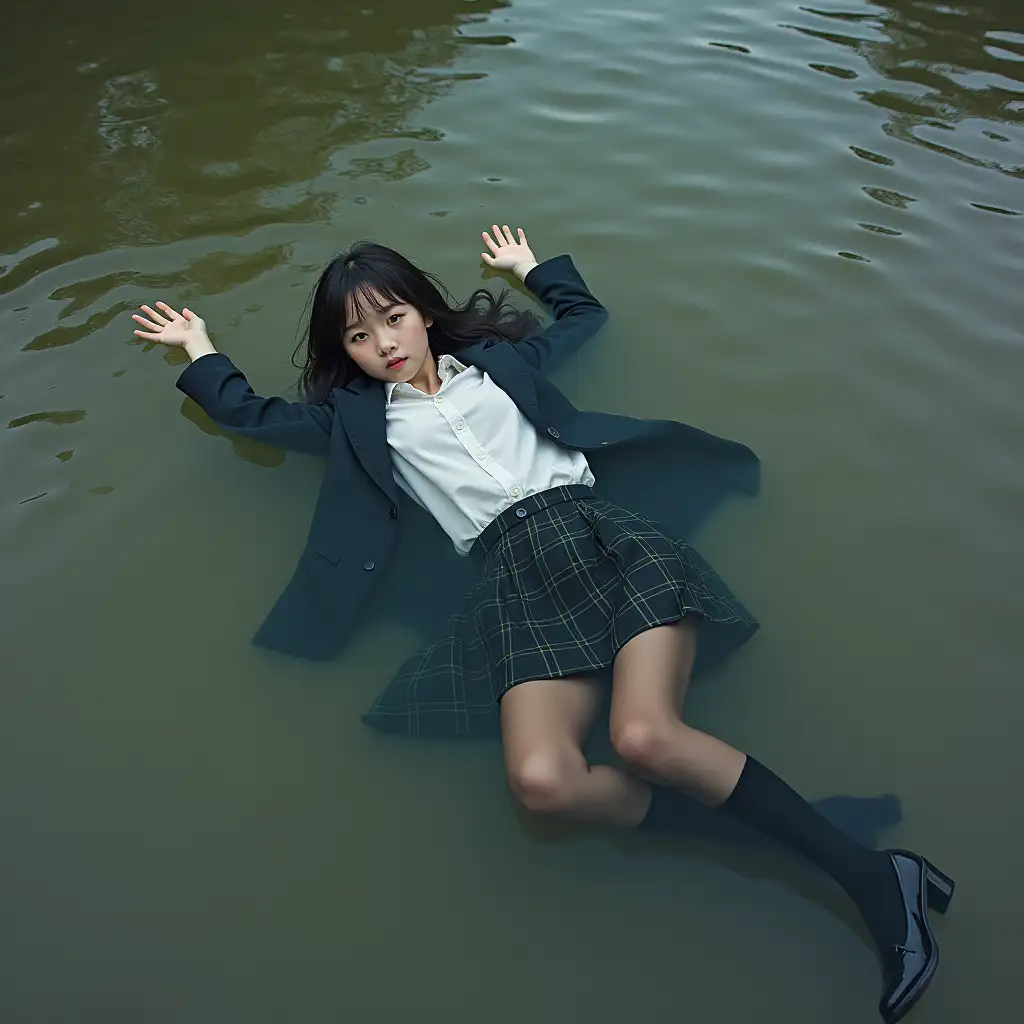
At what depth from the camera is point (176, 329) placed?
11.2 feet

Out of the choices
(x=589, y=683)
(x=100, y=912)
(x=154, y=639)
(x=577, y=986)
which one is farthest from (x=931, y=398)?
(x=100, y=912)

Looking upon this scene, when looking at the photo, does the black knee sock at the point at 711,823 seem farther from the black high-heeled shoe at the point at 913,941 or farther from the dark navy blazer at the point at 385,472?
the dark navy blazer at the point at 385,472

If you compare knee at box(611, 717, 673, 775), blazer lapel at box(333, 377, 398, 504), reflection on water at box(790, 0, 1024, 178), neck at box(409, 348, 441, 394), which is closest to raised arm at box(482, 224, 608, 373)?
neck at box(409, 348, 441, 394)

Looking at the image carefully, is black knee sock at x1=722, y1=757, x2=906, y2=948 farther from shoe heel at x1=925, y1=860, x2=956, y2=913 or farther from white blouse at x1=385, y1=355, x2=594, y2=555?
white blouse at x1=385, y1=355, x2=594, y2=555

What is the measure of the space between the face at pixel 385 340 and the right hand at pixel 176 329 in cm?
76

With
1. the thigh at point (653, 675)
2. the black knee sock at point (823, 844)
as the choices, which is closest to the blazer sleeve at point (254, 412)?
the thigh at point (653, 675)

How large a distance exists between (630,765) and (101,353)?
259 centimetres

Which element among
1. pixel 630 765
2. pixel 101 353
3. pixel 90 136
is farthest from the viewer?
pixel 90 136

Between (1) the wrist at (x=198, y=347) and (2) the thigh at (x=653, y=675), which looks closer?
(2) the thigh at (x=653, y=675)

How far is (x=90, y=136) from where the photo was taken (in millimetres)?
4801

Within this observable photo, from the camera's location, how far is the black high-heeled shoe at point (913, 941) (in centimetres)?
198

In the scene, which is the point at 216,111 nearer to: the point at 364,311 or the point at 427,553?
the point at 364,311

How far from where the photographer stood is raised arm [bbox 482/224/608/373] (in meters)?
3.22

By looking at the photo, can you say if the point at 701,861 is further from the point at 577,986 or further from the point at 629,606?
the point at 629,606
